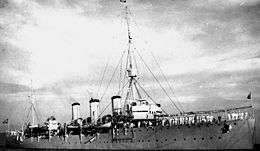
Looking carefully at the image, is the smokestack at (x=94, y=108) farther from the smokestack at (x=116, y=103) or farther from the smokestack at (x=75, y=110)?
the smokestack at (x=116, y=103)

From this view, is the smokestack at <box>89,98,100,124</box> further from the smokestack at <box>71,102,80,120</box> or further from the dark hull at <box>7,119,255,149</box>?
the dark hull at <box>7,119,255,149</box>

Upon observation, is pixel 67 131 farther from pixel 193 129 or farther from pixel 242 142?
pixel 242 142

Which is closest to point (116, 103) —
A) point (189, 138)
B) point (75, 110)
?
point (75, 110)

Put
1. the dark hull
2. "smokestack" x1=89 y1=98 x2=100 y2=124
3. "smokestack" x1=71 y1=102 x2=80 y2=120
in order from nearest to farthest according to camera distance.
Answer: the dark hull < "smokestack" x1=89 y1=98 x2=100 y2=124 < "smokestack" x1=71 y1=102 x2=80 y2=120

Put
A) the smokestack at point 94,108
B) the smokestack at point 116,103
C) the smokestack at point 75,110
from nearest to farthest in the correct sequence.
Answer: the smokestack at point 116,103, the smokestack at point 94,108, the smokestack at point 75,110

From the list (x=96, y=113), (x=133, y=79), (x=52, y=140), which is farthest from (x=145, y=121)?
(x=52, y=140)

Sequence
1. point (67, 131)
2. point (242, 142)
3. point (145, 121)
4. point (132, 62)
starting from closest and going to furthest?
point (242, 142) → point (145, 121) → point (132, 62) → point (67, 131)

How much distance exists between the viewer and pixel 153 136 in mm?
24922

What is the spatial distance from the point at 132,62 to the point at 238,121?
13.2 meters

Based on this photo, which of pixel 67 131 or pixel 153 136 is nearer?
pixel 153 136

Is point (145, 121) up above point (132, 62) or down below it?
below

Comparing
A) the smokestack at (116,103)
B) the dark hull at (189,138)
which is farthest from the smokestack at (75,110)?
the dark hull at (189,138)

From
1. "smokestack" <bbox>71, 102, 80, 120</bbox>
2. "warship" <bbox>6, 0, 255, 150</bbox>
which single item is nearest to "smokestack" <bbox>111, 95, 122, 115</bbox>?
"warship" <bbox>6, 0, 255, 150</bbox>

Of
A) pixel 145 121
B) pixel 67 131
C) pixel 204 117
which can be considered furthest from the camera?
pixel 67 131
